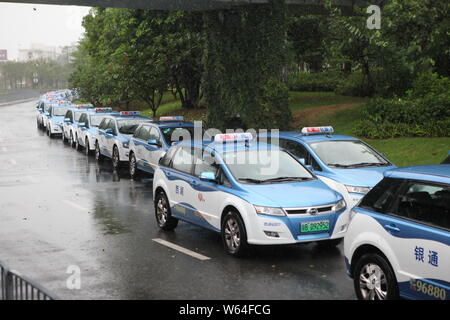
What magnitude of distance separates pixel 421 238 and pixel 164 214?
20.2 ft

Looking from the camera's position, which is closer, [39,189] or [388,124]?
[39,189]

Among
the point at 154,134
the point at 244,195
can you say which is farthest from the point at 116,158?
the point at 244,195

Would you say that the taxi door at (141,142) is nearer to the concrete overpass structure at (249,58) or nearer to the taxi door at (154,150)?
the taxi door at (154,150)

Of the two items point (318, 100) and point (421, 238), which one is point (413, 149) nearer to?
point (421, 238)

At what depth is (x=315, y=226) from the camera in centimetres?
946

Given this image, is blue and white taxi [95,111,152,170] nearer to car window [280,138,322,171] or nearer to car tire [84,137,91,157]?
car tire [84,137,91,157]

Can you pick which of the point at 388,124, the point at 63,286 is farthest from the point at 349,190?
the point at 388,124

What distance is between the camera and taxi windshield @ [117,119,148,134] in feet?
69.6

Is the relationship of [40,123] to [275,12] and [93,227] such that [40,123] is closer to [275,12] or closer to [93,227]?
[275,12]

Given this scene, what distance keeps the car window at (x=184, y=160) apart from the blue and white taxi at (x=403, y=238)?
4341mm

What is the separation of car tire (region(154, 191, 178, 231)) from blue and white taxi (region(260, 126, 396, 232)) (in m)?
2.58

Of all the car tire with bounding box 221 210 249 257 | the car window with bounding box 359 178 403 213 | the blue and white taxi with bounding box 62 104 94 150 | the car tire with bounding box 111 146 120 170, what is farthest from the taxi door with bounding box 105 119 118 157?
the car window with bounding box 359 178 403 213
